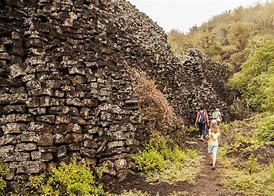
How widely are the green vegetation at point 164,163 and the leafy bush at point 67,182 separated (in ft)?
6.31

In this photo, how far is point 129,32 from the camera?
800 inches

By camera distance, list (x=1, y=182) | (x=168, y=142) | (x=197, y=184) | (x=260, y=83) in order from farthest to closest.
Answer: (x=260, y=83) < (x=168, y=142) < (x=197, y=184) < (x=1, y=182)

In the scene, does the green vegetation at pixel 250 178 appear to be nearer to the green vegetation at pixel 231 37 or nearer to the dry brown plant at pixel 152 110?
the dry brown plant at pixel 152 110

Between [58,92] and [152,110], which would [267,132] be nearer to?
[152,110]

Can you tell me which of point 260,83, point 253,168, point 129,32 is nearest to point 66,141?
point 253,168

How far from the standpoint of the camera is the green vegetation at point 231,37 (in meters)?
33.4

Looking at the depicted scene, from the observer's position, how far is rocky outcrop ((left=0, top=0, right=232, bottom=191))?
915 centimetres

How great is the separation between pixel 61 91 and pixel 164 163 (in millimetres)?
3732

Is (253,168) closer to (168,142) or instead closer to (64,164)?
(168,142)

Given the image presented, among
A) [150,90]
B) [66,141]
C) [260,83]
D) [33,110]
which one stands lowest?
[66,141]

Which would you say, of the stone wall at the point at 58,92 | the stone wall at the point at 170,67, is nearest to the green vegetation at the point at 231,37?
the stone wall at the point at 170,67

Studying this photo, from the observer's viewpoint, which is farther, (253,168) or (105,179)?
(253,168)

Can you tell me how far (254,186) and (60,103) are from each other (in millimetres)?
4867

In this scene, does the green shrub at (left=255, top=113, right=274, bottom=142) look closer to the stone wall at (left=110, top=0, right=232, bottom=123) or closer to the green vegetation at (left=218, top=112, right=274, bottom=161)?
the green vegetation at (left=218, top=112, right=274, bottom=161)
